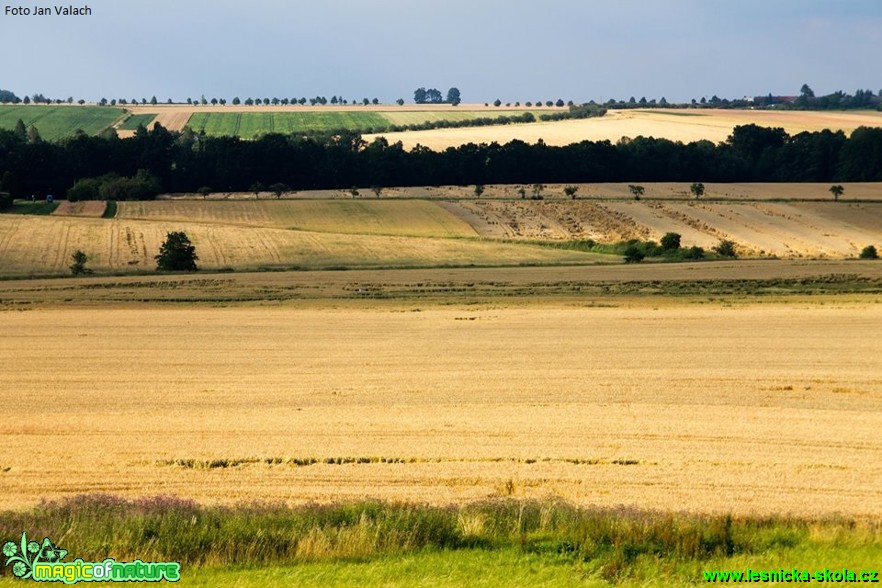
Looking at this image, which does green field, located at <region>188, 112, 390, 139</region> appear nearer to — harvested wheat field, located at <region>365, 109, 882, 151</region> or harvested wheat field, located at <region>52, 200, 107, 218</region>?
harvested wheat field, located at <region>365, 109, 882, 151</region>

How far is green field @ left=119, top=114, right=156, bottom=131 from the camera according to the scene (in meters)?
156

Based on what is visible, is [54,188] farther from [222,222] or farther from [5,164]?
[222,222]

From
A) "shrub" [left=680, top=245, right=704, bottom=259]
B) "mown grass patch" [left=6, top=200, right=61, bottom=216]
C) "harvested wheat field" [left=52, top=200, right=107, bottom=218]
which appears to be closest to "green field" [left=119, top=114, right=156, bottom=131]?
"mown grass patch" [left=6, top=200, right=61, bottom=216]

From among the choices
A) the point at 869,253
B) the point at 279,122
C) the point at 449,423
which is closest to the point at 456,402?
the point at 449,423

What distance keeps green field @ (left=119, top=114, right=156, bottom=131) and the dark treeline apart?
37988mm

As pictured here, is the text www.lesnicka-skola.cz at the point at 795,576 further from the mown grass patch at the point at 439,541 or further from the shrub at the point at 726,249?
the shrub at the point at 726,249

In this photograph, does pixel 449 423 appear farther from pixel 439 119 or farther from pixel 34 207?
pixel 439 119

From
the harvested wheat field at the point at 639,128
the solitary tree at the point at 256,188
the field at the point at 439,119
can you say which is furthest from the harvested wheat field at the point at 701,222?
the field at the point at 439,119

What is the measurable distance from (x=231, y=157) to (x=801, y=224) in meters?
53.7

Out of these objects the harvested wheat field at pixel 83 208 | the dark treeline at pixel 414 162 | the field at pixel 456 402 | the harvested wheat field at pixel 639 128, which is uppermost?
the harvested wheat field at pixel 639 128

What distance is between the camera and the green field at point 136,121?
6130 inches

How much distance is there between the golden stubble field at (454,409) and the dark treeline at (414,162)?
69.0m

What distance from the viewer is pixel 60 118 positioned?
167 meters

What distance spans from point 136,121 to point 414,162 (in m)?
71.9
